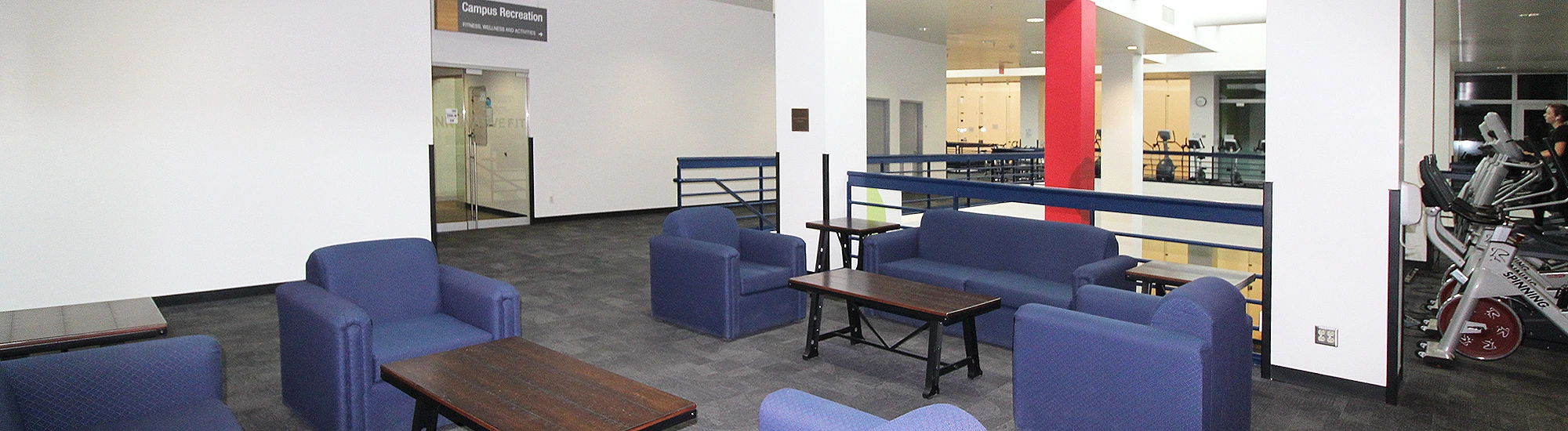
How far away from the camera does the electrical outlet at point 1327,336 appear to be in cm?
428

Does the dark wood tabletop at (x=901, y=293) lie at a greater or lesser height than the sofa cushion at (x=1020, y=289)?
greater

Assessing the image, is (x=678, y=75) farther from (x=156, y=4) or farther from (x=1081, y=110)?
(x=156, y=4)

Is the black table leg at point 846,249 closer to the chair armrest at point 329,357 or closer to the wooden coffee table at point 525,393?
the wooden coffee table at point 525,393

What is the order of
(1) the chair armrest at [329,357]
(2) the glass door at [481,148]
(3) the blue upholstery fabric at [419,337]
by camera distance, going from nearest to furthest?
(1) the chair armrest at [329,357]
(3) the blue upholstery fabric at [419,337]
(2) the glass door at [481,148]

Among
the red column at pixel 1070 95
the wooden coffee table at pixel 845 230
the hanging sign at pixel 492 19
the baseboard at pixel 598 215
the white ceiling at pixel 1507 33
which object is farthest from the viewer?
the baseboard at pixel 598 215

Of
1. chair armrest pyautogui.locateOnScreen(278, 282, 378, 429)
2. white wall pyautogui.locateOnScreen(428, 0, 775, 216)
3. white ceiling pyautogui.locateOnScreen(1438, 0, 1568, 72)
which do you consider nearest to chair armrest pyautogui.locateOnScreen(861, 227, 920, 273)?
chair armrest pyautogui.locateOnScreen(278, 282, 378, 429)

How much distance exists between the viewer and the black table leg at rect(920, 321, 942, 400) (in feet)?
14.1

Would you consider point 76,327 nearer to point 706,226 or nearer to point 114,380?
point 114,380

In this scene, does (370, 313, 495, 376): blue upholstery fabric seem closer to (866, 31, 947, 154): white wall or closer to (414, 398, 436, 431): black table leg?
(414, 398, 436, 431): black table leg

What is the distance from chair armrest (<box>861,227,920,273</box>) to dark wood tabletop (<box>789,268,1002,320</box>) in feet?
2.15

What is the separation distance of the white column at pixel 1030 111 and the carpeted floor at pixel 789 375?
17694 mm

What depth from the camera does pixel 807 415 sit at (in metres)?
1.88

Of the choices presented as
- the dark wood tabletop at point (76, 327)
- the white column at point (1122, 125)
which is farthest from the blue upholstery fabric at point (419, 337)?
the white column at point (1122, 125)

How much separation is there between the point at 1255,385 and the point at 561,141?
894cm
